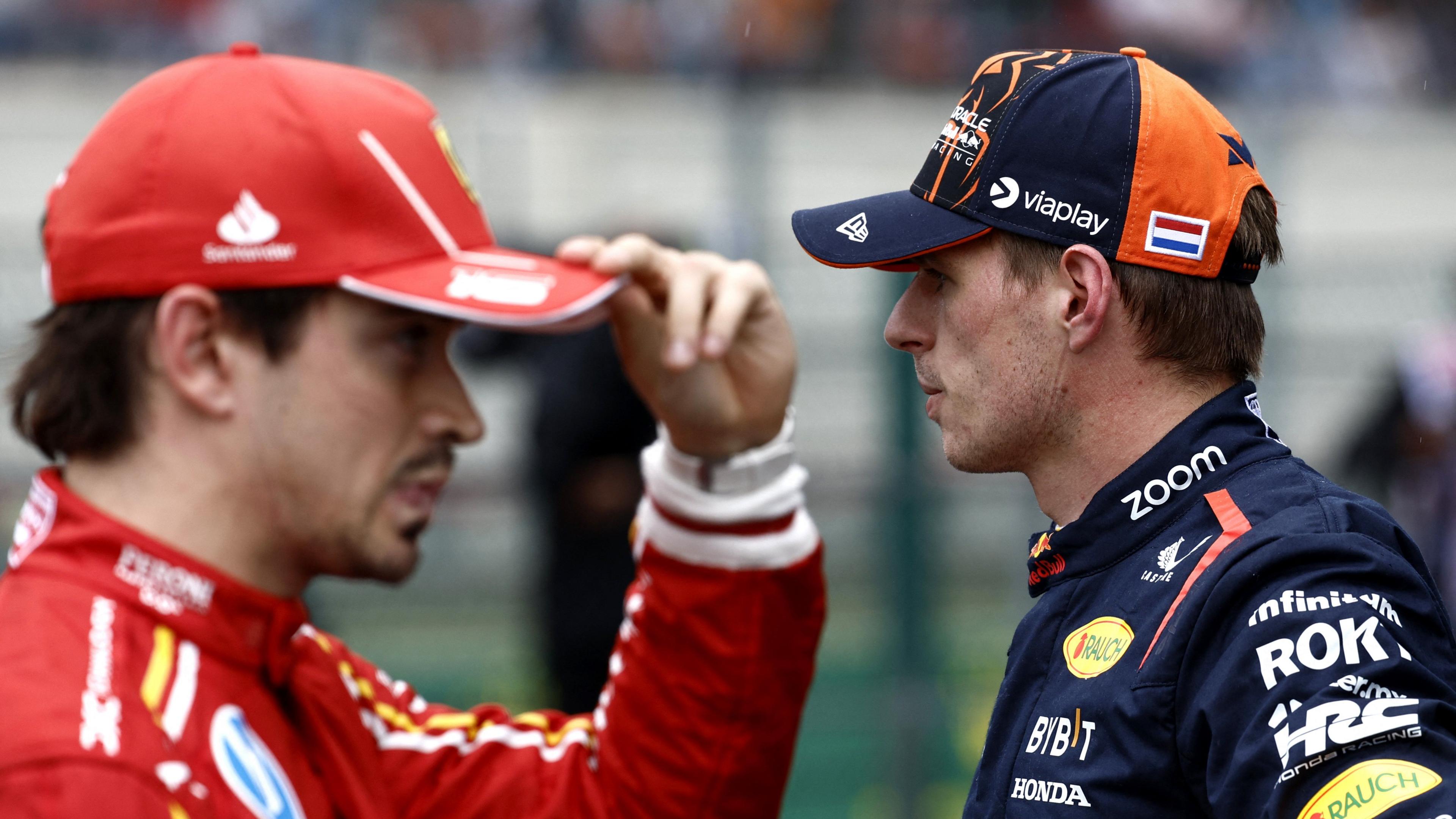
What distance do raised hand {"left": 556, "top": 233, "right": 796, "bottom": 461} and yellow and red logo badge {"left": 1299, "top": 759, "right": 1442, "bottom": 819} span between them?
92 centimetres

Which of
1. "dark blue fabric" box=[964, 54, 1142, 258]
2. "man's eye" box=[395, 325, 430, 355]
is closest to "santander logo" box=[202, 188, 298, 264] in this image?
"man's eye" box=[395, 325, 430, 355]

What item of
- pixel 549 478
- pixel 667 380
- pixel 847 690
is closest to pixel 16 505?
pixel 549 478

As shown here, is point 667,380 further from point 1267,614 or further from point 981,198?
point 1267,614

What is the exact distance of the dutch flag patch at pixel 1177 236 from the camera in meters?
1.93

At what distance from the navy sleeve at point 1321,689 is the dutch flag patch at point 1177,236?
0.46 m

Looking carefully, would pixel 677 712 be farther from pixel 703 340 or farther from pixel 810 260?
pixel 810 260

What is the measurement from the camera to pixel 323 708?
2037mm

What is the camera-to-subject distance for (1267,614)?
62.4 inches

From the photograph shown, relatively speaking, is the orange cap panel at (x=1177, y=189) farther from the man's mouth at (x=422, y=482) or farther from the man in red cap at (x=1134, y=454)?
the man's mouth at (x=422, y=482)

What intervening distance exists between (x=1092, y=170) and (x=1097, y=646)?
631 millimetres

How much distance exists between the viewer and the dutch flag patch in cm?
193

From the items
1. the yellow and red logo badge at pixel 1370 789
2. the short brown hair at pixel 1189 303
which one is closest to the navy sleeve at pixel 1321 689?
the yellow and red logo badge at pixel 1370 789

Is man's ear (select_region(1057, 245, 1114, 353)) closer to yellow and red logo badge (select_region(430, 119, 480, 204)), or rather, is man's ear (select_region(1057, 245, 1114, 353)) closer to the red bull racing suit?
the red bull racing suit

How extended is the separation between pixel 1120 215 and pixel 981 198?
0.19 m
